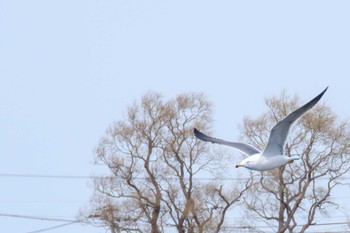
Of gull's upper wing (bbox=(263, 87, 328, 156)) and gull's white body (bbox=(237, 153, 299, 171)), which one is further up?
gull's upper wing (bbox=(263, 87, 328, 156))

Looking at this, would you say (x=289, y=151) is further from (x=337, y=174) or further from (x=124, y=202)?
(x=124, y=202)

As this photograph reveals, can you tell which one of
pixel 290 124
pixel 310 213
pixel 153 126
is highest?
pixel 153 126

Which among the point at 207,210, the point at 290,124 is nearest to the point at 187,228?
the point at 207,210

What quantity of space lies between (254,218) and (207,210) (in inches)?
71.8

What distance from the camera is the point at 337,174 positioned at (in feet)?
156

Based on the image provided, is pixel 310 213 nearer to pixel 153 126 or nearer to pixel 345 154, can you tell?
pixel 345 154

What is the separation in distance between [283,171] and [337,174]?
1.72 m

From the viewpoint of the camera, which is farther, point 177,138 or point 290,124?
point 177,138

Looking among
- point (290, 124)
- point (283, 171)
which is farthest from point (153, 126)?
point (290, 124)

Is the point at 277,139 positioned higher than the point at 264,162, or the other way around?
the point at 277,139

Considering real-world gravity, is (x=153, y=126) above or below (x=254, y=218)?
above

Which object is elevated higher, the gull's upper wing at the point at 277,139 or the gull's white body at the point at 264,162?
the gull's upper wing at the point at 277,139

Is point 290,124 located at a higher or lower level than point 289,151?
lower

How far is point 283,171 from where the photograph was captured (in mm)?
47812
